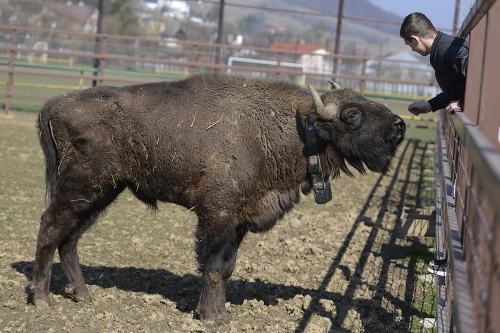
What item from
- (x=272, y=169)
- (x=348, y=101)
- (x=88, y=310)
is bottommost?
(x=88, y=310)

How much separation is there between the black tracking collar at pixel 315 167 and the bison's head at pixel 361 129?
74 millimetres

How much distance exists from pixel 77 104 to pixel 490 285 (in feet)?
14.1

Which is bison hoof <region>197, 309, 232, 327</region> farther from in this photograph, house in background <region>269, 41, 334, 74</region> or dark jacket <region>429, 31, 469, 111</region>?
house in background <region>269, 41, 334, 74</region>

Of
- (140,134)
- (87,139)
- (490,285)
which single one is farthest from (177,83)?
(490,285)

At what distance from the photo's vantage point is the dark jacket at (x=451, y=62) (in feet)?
14.5

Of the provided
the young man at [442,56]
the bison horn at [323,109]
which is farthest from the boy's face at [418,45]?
the bison horn at [323,109]

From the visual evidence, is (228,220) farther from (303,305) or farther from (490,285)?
(490,285)

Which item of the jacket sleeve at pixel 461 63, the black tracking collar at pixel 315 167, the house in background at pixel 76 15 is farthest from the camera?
the house in background at pixel 76 15

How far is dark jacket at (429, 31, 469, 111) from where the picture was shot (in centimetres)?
441

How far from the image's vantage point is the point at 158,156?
16.8 feet

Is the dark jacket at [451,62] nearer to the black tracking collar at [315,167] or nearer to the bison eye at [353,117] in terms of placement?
the bison eye at [353,117]

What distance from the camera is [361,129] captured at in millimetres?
5055

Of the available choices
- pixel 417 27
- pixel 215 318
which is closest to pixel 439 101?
pixel 417 27

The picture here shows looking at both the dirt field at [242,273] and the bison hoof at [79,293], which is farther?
the bison hoof at [79,293]
